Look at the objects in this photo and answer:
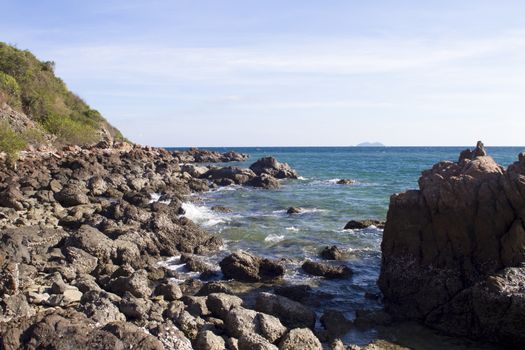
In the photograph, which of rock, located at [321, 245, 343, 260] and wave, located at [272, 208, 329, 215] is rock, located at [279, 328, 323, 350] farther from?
wave, located at [272, 208, 329, 215]

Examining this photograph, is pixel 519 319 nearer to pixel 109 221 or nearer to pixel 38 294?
pixel 38 294

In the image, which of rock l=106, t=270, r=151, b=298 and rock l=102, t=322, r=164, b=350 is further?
rock l=106, t=270, r=151, b=298

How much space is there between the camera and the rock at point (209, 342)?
38.7 ft

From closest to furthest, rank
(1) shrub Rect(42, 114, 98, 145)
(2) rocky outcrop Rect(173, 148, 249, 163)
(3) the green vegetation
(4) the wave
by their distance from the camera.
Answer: (4) the wave < (3) the green vegetation < (1) shrub Rect(42, 114, 98, 145) < (2) rocky outcrop Rect(173, 148, 249, 163)

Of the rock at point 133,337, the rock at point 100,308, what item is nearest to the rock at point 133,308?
the rock at point 100,308

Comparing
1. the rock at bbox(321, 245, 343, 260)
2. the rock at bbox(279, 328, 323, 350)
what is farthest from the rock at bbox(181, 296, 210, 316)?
the rock at bbox(321, 245, 343, 260)

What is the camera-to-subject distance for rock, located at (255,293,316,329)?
47.5 ft

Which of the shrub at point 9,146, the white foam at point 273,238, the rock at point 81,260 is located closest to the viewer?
the rock at point 81,260

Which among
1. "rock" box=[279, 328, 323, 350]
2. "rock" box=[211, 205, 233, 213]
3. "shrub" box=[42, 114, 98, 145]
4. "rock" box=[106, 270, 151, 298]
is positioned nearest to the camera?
"rock" box=[279, 328, 323, 350]

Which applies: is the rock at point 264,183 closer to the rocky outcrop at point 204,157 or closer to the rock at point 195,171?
the rock at point 195,171

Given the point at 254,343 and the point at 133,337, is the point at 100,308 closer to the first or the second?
the point at 133,337

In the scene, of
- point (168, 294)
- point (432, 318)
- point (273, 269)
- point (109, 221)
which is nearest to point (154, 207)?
point (109, 221)

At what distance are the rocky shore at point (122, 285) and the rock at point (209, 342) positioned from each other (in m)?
0.03

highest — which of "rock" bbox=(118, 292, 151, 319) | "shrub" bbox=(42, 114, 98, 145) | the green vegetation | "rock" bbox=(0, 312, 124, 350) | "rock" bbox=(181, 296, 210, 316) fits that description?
the green vegetation
